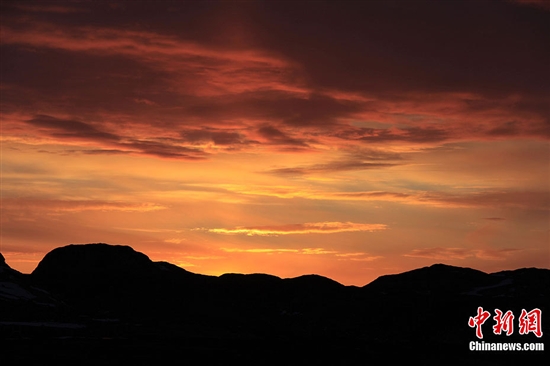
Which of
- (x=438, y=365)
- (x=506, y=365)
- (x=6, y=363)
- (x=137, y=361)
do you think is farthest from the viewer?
(x=506, y=365)

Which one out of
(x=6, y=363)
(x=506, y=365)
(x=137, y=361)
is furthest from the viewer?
(x=506, y=365)

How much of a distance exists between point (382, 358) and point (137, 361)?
67.6 metres

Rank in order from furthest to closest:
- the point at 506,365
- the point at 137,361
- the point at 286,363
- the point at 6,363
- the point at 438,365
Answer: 1. the point at 506,365
2. the point at 438,365
3. the point at 286,363
4. the point at 137,361
5. the point at 6,363

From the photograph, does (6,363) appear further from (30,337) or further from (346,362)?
(346,362)

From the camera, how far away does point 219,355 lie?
7077 inches

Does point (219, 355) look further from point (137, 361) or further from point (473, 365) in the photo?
point (473, 365)

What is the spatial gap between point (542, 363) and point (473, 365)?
2002cm

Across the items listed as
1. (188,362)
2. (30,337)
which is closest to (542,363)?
(188,362)

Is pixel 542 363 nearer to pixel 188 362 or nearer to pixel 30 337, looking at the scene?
pixel 188 362

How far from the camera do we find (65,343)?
18875cm

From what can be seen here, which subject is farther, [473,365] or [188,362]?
[473,365]

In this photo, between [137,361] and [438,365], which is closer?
[137,361]

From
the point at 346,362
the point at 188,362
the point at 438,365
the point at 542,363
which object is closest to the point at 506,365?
the point at 542,363

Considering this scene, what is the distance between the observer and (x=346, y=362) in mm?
178500
